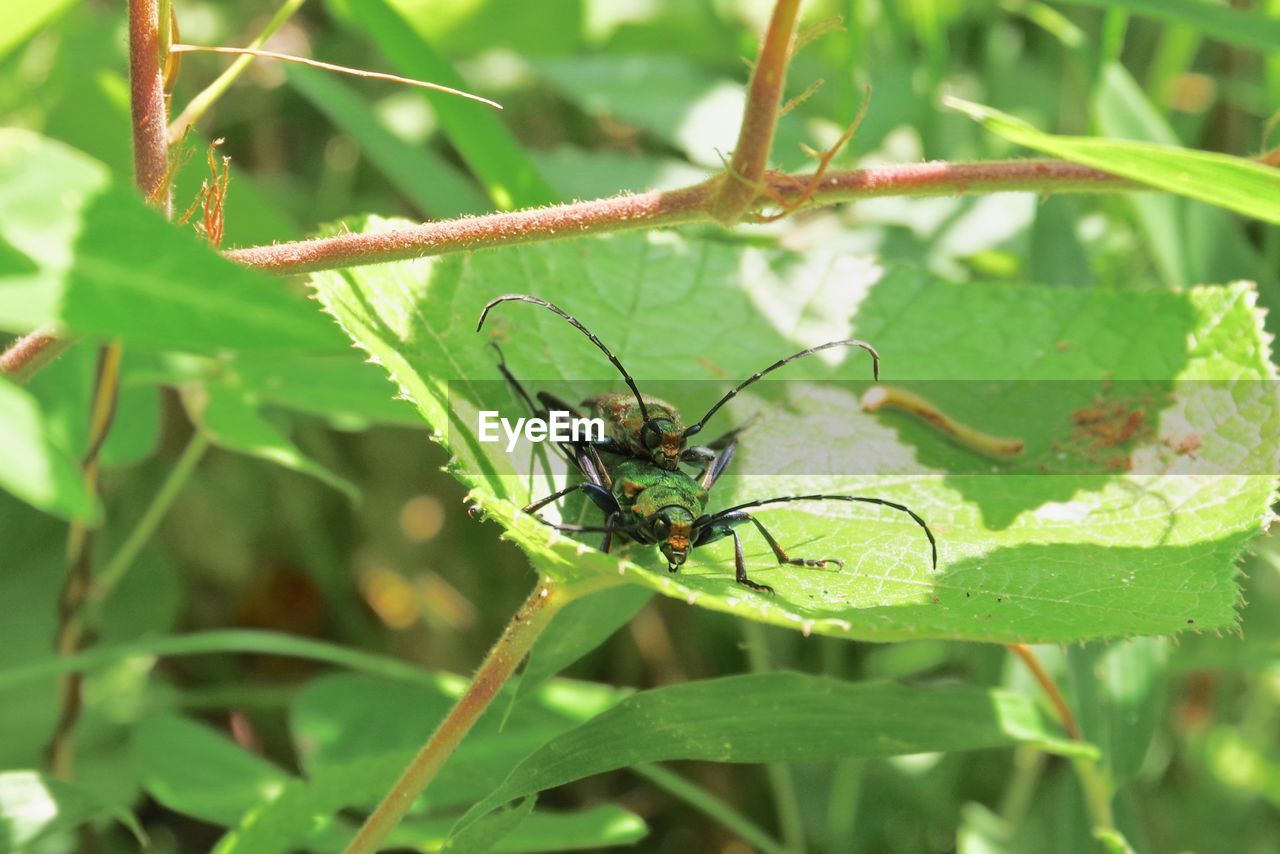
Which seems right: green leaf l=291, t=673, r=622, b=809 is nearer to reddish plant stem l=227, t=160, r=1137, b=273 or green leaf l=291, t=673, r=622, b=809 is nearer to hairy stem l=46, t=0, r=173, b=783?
hairy stem l=46, t=0, r=173, b=783

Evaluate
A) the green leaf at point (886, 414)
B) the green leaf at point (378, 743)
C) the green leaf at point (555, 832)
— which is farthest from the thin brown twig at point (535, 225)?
the green leaf at point (555, 832)

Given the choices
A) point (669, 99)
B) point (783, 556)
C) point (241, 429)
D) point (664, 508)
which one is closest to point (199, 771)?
point (241, 429)

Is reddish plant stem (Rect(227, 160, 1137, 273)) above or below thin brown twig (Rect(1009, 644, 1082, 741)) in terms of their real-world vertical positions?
below

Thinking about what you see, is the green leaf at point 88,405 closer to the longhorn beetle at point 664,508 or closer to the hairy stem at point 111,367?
the hairy stem at point 111,367

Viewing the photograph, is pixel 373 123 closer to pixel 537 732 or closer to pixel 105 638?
pixel 105 638

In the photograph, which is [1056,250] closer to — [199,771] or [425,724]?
[425,724]

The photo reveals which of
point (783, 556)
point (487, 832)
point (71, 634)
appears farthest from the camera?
point (71, 634)

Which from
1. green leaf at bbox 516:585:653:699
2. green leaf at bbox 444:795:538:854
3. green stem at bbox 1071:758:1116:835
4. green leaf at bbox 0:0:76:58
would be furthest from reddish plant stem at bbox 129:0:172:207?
green stem at bbox 1071:758:1116:835
